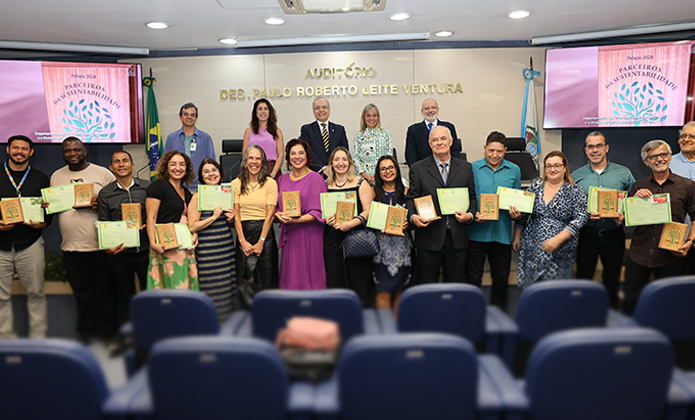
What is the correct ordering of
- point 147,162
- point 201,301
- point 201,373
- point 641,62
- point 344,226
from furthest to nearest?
point 147,162
point 641,62
point 344,226
point 201,301
point 201,373

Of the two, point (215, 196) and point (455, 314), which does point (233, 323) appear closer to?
point (455, 314)

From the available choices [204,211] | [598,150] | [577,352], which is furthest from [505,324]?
[204,211]

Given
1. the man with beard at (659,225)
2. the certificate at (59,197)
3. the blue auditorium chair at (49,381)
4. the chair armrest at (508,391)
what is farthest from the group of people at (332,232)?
the blue auditorium chair at (49,381)

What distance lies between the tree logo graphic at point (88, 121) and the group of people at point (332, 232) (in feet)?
9.57

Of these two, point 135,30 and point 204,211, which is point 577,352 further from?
point 135,30

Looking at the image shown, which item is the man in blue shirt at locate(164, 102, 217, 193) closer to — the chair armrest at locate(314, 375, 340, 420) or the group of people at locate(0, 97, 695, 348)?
the group of people at locate(0, 97, 695, 348)

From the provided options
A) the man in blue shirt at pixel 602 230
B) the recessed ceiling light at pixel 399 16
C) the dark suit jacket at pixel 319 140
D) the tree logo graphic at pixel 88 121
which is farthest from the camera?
the tree logo graphic at pixel 88 121

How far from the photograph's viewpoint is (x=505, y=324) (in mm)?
2152

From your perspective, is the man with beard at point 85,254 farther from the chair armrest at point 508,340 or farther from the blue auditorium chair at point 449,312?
the chair armrest at point 508,340

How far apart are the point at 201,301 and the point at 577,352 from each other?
1.48 m

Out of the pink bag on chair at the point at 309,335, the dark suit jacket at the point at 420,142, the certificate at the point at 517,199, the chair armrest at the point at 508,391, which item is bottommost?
the chair armrest at the point at 508,391

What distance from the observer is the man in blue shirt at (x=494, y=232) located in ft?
11.6

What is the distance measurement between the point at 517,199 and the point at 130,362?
2.81 m

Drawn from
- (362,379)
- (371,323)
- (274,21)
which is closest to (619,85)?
(274,21)
